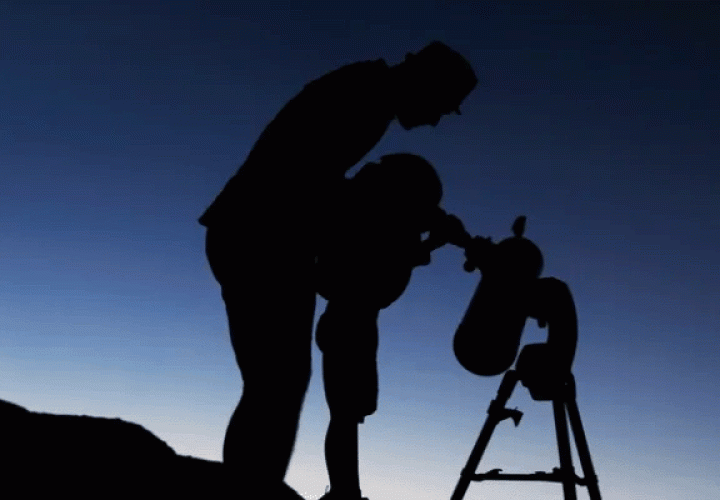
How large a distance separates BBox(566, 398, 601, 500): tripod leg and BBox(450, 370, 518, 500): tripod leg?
1.45 ft

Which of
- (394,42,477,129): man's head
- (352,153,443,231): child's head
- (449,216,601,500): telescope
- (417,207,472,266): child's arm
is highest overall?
(394,42,477,129): man's head

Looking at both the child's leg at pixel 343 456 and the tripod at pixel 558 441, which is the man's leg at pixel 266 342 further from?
the tripod at pixel 558 441

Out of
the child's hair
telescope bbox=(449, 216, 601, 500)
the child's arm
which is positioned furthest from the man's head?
telescope bbox=(449, 216, 601, 500)

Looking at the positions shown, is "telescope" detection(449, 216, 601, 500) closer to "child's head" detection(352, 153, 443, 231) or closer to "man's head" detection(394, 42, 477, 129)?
"child's head" detection(352, 153, 443, 231)

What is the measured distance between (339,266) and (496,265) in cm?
117

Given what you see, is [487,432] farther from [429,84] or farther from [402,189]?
[429,84]

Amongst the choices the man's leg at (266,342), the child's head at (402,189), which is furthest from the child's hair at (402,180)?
the man's leg at (266,342)

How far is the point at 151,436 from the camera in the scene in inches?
160

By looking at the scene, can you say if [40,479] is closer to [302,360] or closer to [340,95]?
[302,360]

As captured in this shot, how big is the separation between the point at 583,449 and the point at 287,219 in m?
2.65

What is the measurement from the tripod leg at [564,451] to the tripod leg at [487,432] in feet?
1.20

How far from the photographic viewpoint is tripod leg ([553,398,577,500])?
189 inches

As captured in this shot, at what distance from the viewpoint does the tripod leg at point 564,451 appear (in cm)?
480

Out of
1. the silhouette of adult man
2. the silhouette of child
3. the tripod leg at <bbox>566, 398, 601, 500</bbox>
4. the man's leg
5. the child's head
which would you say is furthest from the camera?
the child's head
